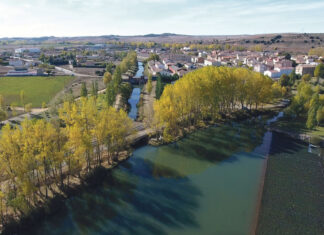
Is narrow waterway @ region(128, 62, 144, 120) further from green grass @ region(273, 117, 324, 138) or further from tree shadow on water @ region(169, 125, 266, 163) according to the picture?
green grass @ region(273, 117, 324, 138)

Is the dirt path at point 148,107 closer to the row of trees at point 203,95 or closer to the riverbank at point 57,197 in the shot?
the row of trees at point 203,95

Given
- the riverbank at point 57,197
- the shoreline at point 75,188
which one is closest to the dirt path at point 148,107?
the shoreline at point 75,188

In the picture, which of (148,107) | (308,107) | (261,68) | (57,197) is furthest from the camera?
(261,68)

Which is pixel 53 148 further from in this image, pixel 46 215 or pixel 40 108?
pixel 40 108

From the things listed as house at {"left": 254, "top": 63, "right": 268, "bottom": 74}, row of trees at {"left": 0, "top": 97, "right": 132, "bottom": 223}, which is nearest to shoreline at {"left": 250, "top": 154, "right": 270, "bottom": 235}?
row of trees at {"left": 0, "top": 97, "right": 132, "bottom": 223}

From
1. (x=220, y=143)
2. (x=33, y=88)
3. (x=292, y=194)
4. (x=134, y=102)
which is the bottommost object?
(x=292, y=194)

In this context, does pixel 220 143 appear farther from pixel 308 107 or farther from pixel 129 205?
pixel 308 107

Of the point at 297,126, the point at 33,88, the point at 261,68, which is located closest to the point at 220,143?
the point at 297,126
